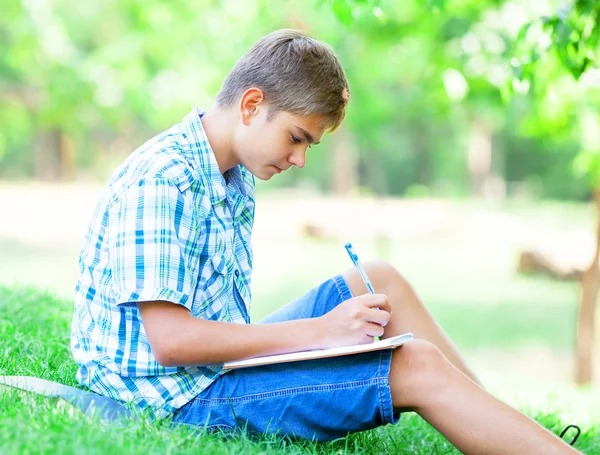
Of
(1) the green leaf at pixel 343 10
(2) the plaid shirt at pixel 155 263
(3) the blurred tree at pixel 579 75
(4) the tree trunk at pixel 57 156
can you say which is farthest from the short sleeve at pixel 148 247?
(4) the tree trunk at pixel 57 156

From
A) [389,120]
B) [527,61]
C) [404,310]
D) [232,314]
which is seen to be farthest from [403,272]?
[232,314]

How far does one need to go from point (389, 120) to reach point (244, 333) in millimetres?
9083

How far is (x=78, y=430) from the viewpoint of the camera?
6.44ft

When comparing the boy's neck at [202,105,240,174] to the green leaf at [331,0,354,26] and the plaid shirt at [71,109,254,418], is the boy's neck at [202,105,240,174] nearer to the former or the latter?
the plaid shirt at [71,109,254,418]

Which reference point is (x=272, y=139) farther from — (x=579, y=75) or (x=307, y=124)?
(x=579, y=75)

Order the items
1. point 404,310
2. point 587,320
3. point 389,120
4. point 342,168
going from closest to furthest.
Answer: point 404,310 → point 587,320 → point 389,120 → point 342,168

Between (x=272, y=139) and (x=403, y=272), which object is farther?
(x=403, y=272)

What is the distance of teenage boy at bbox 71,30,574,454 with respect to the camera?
2055mm

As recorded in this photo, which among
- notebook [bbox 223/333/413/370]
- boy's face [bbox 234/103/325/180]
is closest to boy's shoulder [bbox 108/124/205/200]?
boy's face [bbox 234/103/325/180]

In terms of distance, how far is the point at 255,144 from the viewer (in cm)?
232

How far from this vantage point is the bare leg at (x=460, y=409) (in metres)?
2.05

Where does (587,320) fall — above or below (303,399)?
below

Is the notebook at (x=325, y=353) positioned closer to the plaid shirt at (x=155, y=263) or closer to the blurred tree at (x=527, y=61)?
the plaid shirt at (x=155, y=263)

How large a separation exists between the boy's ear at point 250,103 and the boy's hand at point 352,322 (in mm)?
621
